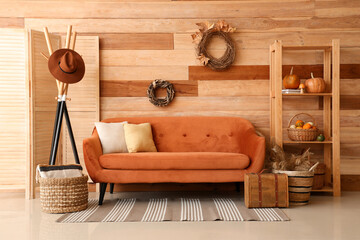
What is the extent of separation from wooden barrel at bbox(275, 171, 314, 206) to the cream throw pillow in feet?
5.65

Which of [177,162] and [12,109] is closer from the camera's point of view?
[177,162]

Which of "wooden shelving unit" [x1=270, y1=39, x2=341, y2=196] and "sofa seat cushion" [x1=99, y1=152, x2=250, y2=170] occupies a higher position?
"wooden shelving unit" [x1=270, y1=39, x2=341, y2=196]

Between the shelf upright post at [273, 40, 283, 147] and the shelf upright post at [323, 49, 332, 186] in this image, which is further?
the shelf upright post at [323, 49, 332, 186]

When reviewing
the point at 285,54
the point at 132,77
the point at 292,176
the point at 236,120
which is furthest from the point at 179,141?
the point at 285,54

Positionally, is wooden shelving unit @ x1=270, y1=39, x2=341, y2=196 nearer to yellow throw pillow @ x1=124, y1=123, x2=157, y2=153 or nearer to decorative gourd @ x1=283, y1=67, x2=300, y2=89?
decorative gourd @ x1=283, y1=67, x2=300, y2=89

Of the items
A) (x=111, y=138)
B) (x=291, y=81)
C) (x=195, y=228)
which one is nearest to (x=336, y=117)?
(x=291, y=81)

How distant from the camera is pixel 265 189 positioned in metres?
3.42

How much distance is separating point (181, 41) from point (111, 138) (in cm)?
148

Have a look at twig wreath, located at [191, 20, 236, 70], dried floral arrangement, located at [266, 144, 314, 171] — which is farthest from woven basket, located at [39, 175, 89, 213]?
twig wreath, located at [191, 20, 236, 70]

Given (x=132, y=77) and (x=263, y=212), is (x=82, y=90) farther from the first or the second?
(x=263, y=212)

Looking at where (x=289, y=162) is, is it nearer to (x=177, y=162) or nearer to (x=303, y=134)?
(x=303, y=134)

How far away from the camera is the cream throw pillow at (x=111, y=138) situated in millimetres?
3934

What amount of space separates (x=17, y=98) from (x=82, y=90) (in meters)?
0.74

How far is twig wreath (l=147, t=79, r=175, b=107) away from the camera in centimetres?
445
